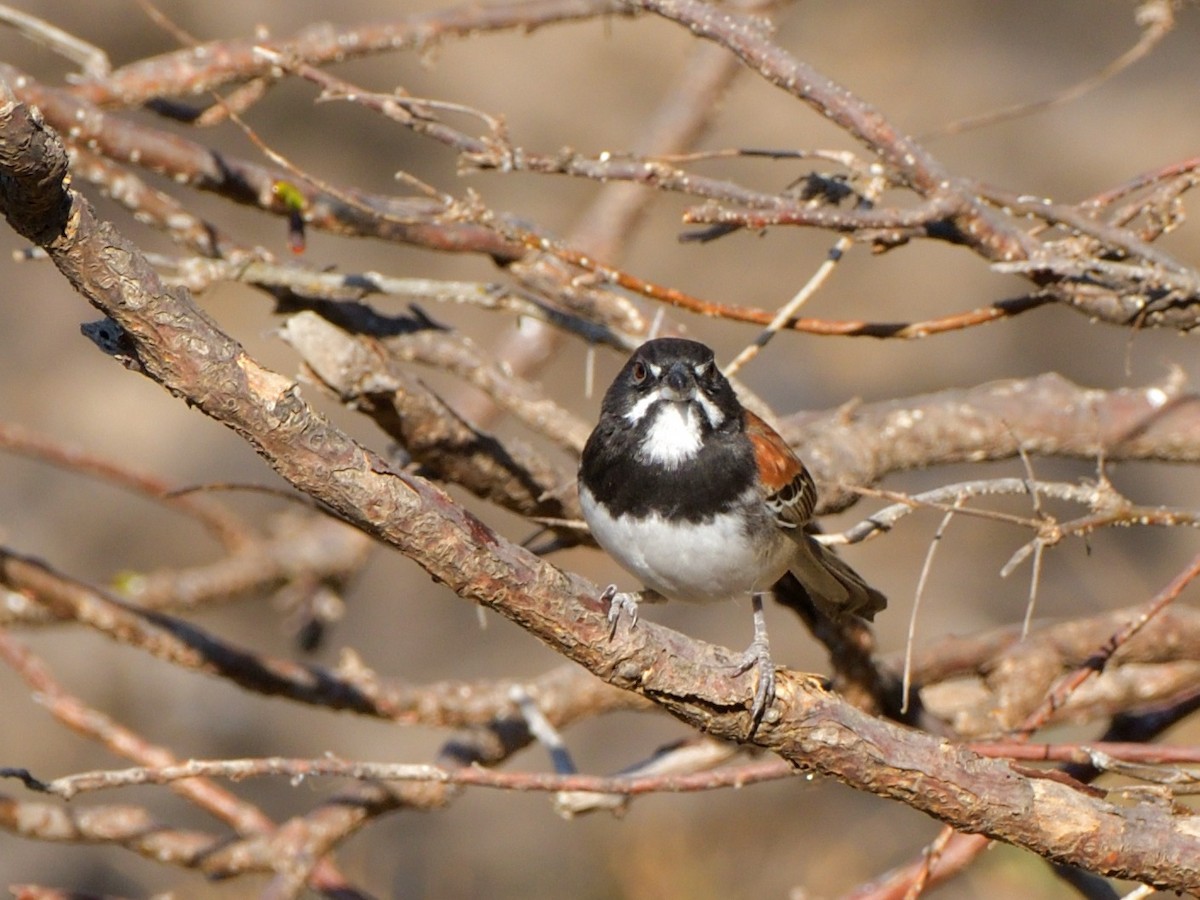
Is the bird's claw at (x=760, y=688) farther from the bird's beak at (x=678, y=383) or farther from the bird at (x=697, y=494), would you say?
the bird's beak at (x=678, y=383)

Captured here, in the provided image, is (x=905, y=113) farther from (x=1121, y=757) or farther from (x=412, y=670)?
(x=1121, y=757)

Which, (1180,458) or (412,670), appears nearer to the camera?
(1180,458)

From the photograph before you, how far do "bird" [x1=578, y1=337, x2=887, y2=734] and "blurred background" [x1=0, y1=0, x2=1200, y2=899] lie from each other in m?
3.71

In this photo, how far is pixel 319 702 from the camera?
4406 millimetres

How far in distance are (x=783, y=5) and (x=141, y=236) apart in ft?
15.0

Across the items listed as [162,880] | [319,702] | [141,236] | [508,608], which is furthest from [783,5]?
[162,880]

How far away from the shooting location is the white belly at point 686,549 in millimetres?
3840

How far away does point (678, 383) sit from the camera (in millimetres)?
3928

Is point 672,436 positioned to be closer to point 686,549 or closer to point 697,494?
point 697,494

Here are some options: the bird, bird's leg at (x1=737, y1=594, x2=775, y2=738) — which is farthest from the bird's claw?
the bird

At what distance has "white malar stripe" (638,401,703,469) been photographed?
155 inches

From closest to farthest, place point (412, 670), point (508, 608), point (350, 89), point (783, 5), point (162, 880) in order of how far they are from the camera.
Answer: point (508, 608)
point (350, 89)
point (783, 5)
point (162, 880)
point (412, 670)

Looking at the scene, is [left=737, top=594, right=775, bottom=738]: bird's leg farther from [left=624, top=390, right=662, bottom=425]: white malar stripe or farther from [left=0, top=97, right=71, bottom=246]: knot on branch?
[left=0, top=97, right=71, bottom=246]: knot on branch

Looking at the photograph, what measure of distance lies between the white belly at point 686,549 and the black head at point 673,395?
0.23 metres
